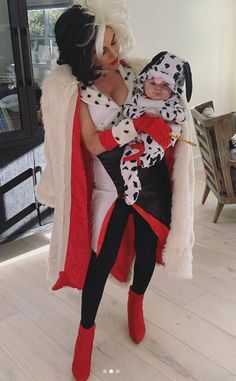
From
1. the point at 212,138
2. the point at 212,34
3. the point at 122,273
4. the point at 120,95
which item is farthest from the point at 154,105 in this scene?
the point at 212,34

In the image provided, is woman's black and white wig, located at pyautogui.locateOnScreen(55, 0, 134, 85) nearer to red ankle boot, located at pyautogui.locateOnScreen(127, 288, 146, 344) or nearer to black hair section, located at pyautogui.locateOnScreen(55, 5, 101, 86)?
black hair section, located at pyautogui.locateOnScreen(55, 5, 101, 86)

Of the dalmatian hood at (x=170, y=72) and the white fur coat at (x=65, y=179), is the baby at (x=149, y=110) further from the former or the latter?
the white fur coat at (x=65, y=179)

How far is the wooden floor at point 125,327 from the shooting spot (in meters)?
1.46

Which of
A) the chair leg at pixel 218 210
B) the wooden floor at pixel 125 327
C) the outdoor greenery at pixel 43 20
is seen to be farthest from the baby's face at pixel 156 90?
the chair leg at pixel 218 210

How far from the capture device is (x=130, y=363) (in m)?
1.48

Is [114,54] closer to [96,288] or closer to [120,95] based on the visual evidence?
[120,95]

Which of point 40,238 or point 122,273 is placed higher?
point 122,273

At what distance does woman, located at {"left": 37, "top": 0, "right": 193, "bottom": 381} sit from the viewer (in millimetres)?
1140

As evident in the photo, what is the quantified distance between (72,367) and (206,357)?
0.51m

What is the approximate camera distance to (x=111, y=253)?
52.7 inches

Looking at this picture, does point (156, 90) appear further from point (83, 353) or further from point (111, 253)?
point (83, 353)

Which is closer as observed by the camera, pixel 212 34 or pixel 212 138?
pixel 212 138

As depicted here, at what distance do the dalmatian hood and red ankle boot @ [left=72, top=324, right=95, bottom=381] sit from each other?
853mm

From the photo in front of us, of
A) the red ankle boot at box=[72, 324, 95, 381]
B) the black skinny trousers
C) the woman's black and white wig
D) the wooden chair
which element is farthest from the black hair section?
the wooden chair
